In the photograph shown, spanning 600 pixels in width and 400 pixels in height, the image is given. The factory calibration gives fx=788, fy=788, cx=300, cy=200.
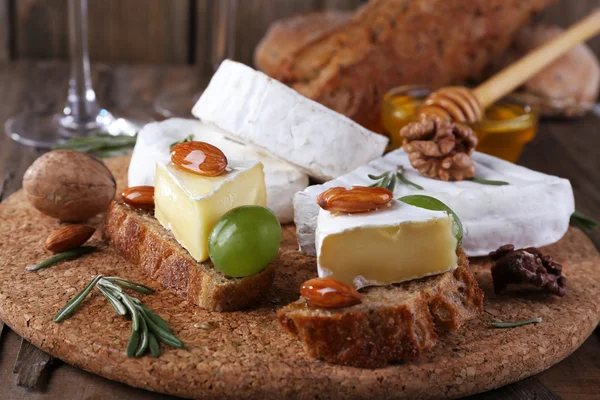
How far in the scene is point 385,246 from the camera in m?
1.51

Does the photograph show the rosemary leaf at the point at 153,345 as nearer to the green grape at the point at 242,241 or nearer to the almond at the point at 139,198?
the green grape at the point at 242,241

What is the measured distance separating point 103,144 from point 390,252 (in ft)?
4.06

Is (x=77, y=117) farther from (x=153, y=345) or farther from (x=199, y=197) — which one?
(x=153, y=345)

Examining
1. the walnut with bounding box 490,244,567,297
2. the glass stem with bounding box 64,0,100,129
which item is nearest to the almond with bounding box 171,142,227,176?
the walnut with bounding box 490,244,567,297

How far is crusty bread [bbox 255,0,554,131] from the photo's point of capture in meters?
2.86

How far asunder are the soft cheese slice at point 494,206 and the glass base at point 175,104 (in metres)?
1.40

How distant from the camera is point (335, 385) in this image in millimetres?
1349

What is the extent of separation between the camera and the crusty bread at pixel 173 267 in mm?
1575

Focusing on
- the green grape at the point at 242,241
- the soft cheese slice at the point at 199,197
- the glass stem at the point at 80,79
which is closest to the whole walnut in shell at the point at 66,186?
the soft cheese slice at the point at 199,197

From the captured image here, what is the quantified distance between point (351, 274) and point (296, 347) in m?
0.18

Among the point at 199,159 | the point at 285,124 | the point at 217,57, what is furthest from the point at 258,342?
the point at 217,57

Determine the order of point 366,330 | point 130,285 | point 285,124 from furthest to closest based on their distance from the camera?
1. point 285,124
2. point 130,285
3. point 366,330

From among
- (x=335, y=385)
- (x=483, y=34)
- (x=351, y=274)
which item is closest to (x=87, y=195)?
(x=351, y=274)

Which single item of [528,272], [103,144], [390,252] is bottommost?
[103,144]
